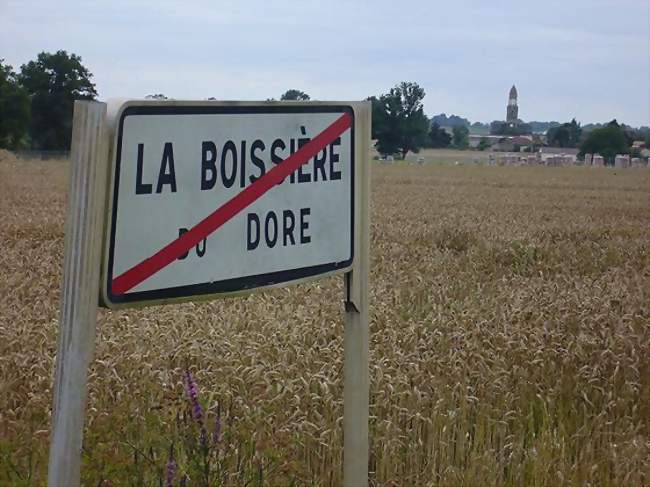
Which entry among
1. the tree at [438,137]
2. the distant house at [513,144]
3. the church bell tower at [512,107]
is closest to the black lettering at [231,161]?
the tree at [438,137]

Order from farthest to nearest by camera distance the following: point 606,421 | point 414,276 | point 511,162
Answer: point 511,162
point 414,276
point 606,421

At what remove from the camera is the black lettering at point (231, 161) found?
2.63 meters

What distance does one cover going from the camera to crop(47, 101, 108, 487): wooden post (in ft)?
7.54

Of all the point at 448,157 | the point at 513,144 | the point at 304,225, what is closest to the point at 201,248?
the point at 304,225

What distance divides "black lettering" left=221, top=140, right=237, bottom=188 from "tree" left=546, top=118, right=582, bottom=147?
11979 centimetres

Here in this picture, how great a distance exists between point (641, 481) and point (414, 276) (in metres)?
4.98

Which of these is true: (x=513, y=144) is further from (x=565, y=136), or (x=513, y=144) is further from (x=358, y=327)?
(x=358, y=327)

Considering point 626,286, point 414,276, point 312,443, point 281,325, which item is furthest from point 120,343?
point 626,286

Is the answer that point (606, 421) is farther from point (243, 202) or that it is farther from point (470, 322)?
point (243, 202)

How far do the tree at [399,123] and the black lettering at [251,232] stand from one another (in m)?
87.0

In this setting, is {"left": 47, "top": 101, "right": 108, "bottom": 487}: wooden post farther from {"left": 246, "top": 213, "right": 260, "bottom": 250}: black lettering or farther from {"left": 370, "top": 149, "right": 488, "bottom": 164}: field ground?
{"left": 370, "top": 149, "right": 488, "bottom": 164}: field ground

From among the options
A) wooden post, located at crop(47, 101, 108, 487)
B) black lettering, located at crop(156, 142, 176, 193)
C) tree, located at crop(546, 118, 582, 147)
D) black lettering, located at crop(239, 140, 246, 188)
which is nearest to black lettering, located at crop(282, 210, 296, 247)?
black lettering, located at crop(239, 140, 246, 188)

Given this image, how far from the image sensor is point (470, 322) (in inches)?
255

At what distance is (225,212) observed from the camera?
265 cm
